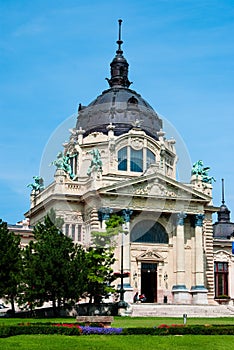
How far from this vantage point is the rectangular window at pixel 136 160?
2960 inches

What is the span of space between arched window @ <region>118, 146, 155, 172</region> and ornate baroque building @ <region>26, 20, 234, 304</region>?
112 mm

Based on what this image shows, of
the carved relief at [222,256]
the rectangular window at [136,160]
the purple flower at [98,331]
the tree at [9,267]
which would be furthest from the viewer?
the carved relief at [222,256]

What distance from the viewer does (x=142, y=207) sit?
67438 mm

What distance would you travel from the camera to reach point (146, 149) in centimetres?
7581

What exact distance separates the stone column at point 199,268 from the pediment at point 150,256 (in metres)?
3.95

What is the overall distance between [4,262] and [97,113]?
30.2m

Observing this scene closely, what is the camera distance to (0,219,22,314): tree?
52.7 metres

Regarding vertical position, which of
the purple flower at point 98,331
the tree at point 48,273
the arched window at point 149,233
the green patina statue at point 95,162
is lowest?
the purple flower at point 98,331

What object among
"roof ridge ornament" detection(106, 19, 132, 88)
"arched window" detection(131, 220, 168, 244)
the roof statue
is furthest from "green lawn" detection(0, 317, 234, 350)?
"roof ridge ornament" detection(106, 19, 132, 88)

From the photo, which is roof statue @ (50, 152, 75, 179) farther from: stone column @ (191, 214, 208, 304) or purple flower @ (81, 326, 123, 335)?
purple flower @ (81, 326, 123, 335)

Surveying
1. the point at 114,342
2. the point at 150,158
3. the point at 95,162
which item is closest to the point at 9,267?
the point at 95,162

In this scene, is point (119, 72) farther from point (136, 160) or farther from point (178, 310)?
point (178, 310)

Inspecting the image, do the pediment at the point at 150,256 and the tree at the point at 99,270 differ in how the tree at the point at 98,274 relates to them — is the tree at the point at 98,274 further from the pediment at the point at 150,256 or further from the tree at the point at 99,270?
the pediment at the point at 150,256

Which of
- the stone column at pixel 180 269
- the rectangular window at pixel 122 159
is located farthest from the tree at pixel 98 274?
the rectangular window at pixel 122 159
